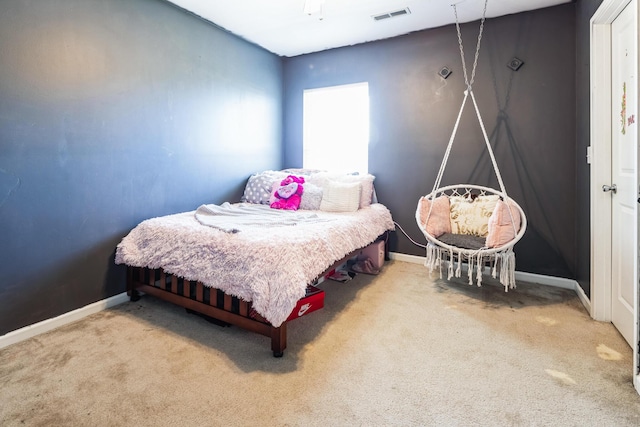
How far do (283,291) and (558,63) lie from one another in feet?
10.0

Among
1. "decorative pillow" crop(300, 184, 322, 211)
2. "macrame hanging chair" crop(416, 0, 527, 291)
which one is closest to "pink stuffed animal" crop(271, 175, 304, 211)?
"decorative pillow" crop(300, 184, 322, 211)

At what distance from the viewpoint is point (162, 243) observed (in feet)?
7.77

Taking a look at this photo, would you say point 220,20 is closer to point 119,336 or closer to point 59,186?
point 59,186

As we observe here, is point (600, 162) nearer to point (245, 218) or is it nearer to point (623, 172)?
point (623, 172)

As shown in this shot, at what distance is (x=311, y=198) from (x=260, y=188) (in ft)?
2.01

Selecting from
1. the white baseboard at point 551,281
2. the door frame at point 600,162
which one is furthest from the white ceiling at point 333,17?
the white baseboard at point 551,281

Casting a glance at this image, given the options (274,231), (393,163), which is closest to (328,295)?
(274,231)

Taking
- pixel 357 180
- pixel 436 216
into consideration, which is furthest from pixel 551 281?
pixel 357 180

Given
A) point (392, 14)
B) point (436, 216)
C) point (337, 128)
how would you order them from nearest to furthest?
1. point (436, 216)
2. point (392, 14)
3. point (337, 128)

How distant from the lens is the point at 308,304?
211 cm

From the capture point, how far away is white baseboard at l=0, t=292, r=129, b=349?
78.8 inches

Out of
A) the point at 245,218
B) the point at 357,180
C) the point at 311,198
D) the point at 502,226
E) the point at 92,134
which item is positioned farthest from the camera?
the point at 357,180

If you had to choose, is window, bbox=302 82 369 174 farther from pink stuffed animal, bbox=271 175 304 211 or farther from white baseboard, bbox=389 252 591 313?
white baseboard, bbox=389 252 591 313

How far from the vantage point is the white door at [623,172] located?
74.8 inches
